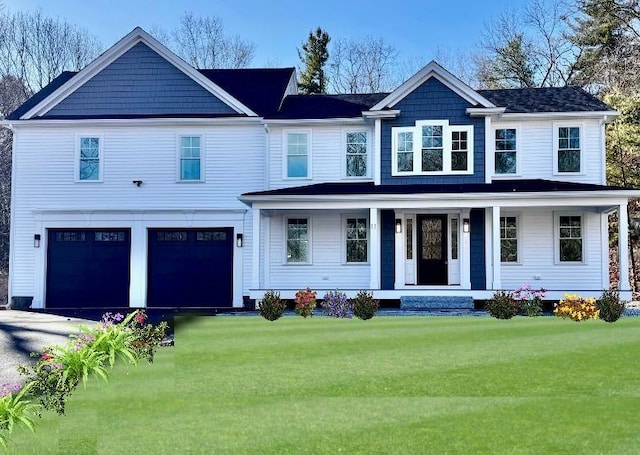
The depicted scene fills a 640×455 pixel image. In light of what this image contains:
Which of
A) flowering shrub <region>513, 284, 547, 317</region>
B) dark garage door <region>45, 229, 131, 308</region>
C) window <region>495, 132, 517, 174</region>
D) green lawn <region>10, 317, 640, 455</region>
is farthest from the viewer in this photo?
dark garage door <region>45, 229, 131, 308</region>

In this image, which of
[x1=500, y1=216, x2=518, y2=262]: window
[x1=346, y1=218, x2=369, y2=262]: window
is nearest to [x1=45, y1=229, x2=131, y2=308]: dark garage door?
[x1=346, y1=218, x2=369, y2=262]: window

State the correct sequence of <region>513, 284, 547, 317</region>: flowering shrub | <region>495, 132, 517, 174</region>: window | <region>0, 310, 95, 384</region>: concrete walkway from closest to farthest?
<region>0, 310, 95, 384</region>: concrete walkway, <region>513, 284, 547, 317</region>: flowering shrub, <region>495, 132, 517, 174</region>: window

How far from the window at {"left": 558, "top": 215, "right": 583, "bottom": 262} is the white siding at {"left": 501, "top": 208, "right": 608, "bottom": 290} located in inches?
6.2

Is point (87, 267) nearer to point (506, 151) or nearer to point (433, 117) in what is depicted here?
point (433, 117)

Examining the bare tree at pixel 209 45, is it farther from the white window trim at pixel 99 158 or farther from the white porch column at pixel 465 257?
the white porch column at pixel 465 257

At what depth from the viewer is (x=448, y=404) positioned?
23.0 feet

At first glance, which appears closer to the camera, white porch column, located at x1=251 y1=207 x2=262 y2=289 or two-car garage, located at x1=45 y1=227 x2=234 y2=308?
white porch column, located at x1=251 y1=207 x2=262 y2=289

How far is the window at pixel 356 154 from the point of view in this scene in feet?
61.4

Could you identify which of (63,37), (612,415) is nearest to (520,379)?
(612,415)

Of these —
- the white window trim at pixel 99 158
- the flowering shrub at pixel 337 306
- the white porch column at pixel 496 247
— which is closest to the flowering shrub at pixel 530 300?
Result: the white porch column at pixel 496 247

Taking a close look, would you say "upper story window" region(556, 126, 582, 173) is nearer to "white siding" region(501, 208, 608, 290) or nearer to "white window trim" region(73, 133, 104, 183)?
"white siding" region(501, 208, 608, 290)

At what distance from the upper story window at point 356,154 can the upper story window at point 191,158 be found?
4.59 metres

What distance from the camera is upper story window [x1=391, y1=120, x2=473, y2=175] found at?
17.8 metres

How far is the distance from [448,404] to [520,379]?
1.62 meters
